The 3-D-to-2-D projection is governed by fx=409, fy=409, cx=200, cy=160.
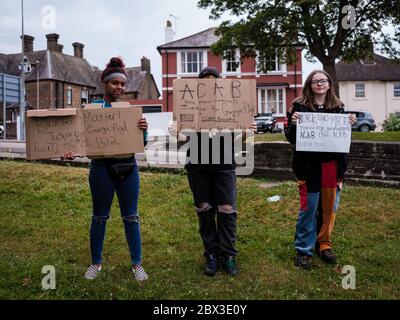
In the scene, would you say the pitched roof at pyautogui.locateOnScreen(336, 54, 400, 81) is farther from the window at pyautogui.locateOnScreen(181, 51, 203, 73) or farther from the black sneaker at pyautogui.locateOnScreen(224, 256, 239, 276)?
the black sneaker at pyautogui.locateOnScreen(224, 256, 239, 276)

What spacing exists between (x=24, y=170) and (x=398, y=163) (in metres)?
7.25

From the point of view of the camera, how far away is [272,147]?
8.33 m

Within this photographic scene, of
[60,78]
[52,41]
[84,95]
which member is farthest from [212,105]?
[52,41]

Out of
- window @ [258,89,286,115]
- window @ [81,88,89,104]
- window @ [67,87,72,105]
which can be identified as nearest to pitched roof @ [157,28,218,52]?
window @ [258,89,286,115]

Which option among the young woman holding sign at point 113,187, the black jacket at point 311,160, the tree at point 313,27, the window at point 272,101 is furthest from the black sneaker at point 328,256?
the window at point 272,101

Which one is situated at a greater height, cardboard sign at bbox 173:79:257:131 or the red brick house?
the red brick house

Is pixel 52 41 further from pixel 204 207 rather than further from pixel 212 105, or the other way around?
pixel 204 207

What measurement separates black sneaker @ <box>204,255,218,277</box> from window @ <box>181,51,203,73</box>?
96.1 ft

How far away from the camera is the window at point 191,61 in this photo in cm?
3216

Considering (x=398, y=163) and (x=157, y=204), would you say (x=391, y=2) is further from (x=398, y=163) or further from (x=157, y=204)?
(x=157, y=204)

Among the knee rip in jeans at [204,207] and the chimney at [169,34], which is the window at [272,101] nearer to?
the chimney at [169,34]

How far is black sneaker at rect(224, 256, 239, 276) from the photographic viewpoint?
3935 millimetres

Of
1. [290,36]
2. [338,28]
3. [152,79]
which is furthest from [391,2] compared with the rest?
[152,79]

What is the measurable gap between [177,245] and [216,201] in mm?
1164
